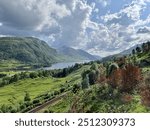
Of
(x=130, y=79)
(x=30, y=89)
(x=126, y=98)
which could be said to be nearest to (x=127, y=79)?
(x=130, y=79)

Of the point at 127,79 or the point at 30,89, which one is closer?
the point at 127,79

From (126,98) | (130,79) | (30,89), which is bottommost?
(30,89)

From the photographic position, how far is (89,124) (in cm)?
810

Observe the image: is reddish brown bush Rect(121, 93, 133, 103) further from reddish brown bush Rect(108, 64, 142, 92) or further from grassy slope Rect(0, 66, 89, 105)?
grassy slope Rect(0, 66, 89, 105)

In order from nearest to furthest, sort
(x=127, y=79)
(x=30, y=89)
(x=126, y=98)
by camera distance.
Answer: (x=127, y=79), (x=126, y=98), (x=30, y=89)

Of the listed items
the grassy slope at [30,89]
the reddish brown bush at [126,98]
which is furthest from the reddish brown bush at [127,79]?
→ the grassy slope at [30,89]

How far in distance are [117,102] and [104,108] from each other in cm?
108

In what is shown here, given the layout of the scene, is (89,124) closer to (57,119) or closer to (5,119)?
(57,119)

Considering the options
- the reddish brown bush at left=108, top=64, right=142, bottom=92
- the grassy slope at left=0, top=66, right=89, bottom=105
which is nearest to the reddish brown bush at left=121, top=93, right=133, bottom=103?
the reddish brown bush at left=108, top=64, right=142, bottom=92

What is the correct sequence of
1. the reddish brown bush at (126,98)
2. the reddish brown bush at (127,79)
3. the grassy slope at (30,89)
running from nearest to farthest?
the reddish brown bush at (127,79)
the reddish brown bush at (126,98)
the grassy slope at (30,89)

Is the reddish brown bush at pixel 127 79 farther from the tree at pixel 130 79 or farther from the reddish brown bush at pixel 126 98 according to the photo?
the reddish brown bush at pixel 126 98

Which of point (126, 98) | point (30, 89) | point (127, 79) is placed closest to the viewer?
point (127, 79)

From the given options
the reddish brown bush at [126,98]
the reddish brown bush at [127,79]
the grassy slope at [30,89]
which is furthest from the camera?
the grassy slope at [30,89]

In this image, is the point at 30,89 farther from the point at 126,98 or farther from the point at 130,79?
the point at 130,79
